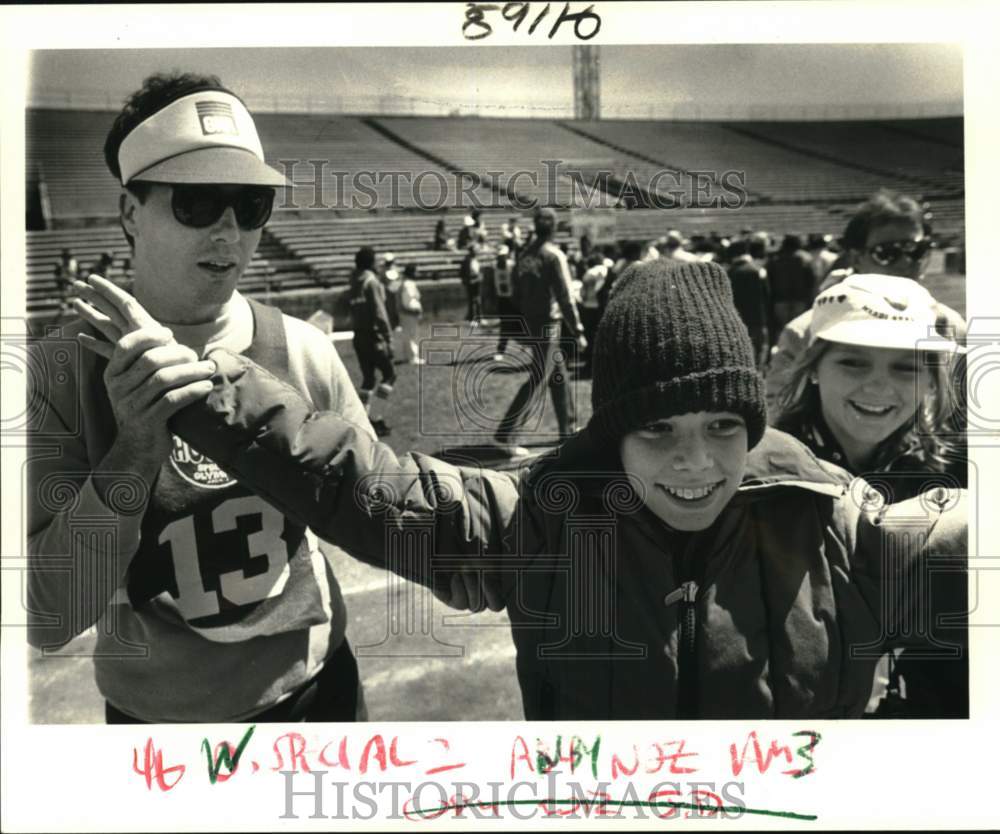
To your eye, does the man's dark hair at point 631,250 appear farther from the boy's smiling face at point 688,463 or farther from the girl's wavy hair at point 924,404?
the boy's smiling face at point 688,463

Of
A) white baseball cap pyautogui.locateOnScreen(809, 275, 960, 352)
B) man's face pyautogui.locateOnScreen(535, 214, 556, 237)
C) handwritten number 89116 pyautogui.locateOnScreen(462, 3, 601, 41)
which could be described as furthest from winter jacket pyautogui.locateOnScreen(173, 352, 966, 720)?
handwritten number 89116 pyautogui.locateOnScreen(462, 3, 601, 41)

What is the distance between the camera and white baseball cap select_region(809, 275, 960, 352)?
2.24 metres

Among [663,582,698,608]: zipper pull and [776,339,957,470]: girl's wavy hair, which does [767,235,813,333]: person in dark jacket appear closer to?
[776,339,957,470]: girl's wavy hair

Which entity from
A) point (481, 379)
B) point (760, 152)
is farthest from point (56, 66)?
point (760, 152)

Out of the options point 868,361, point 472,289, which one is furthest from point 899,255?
point 472,289

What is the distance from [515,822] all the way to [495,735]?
0.71ft

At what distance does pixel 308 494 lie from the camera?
1.78 metres

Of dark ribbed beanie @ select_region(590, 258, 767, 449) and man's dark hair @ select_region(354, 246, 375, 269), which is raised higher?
man's dark hair @ select_region(354, 246, 375, 269)

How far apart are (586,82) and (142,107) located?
1.06 m

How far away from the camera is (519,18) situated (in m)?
2.35

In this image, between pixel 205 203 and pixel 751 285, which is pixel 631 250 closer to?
pixel 751 285

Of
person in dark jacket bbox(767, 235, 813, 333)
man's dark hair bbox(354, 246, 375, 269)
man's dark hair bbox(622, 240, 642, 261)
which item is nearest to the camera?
man's dark hair bbox(354, 246, 375, 269)

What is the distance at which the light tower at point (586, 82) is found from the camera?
2387 millimetres

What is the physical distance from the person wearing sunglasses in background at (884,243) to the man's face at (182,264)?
4.71ft
